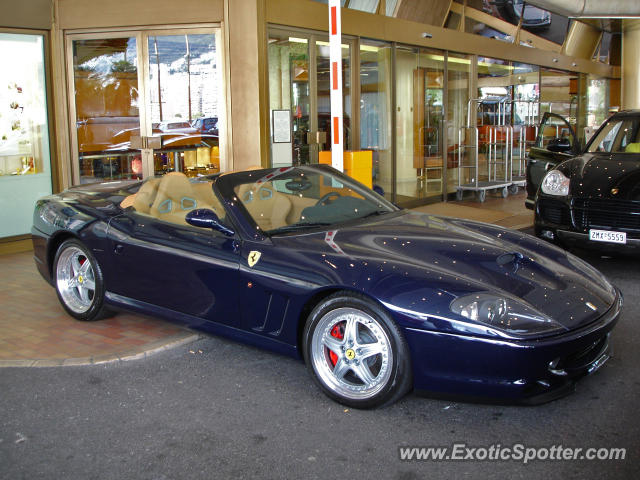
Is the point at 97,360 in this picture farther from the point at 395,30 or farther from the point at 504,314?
the point at 395,30

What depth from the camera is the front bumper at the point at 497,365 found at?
3248mm

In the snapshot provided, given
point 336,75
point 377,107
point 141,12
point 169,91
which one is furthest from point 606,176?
point 141,12

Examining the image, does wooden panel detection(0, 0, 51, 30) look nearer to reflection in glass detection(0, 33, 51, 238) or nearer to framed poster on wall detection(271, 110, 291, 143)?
reflection in glass detection(0, 33, 51, 238)

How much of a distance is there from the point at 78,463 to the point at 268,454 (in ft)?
2.86

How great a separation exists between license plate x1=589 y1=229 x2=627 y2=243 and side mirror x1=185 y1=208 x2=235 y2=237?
3.86m

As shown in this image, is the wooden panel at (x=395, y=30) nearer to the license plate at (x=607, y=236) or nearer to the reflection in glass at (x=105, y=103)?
the reflection in glass at (x=105, y=103)

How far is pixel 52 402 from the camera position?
3.89 metres

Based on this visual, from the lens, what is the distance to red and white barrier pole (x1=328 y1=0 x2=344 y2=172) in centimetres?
708

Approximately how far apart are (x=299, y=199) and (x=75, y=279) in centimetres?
203

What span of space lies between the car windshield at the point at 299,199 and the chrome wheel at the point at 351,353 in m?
0.82

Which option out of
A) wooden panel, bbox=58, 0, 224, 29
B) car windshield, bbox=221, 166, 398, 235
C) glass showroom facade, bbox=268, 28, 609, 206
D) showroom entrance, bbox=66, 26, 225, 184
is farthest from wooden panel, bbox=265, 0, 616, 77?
car windshield, bbox=221, 166, 398, 235

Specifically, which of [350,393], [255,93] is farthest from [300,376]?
[255,93]

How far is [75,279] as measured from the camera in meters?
5.39

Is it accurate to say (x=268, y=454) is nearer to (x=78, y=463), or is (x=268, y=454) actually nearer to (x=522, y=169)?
(x=78, y=463)
